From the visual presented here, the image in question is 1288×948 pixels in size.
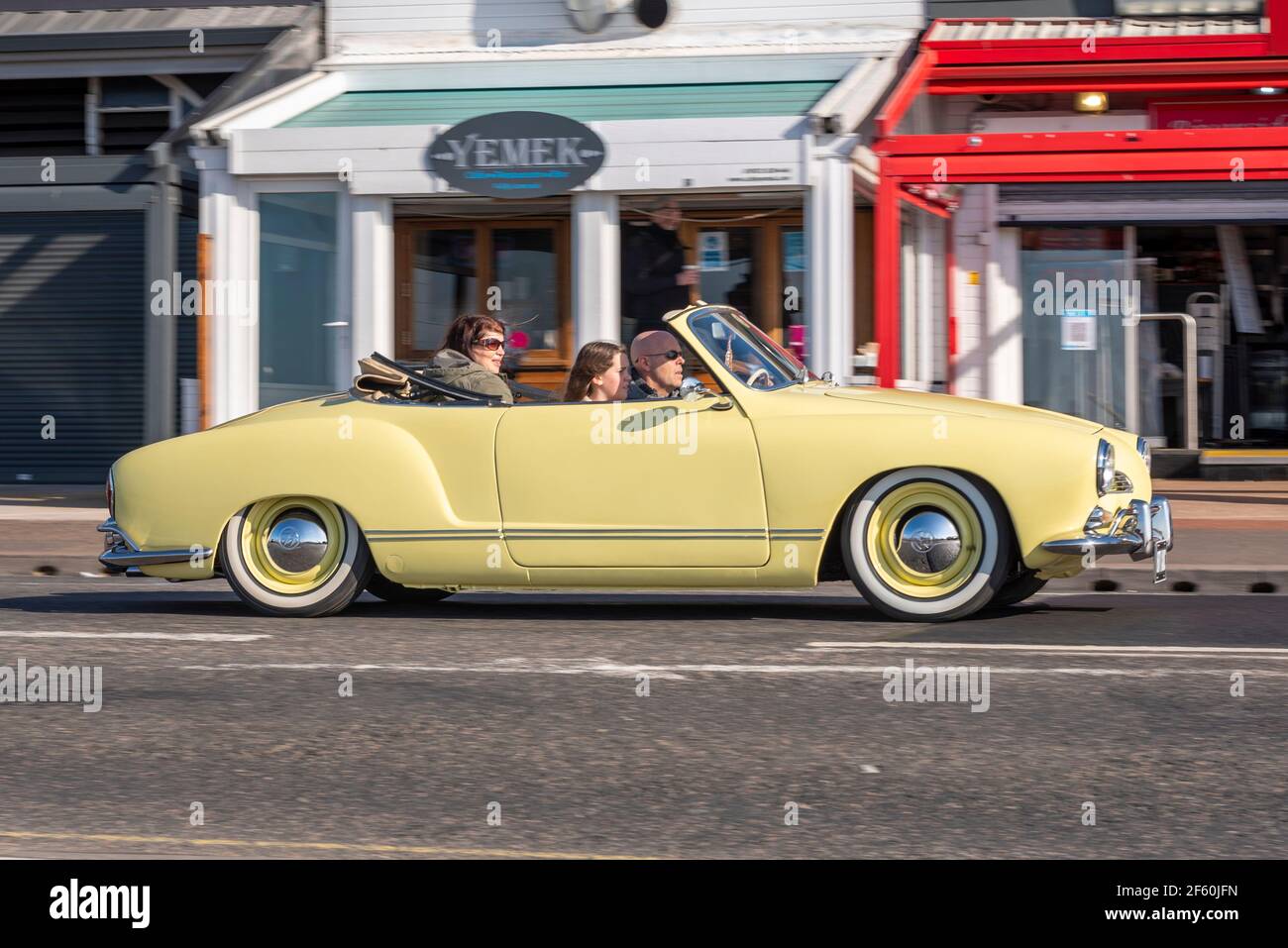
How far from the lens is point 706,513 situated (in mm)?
7746

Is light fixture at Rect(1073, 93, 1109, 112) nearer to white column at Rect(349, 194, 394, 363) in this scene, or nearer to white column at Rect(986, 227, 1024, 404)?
white column at Rect(986, 227, 1024, 404)

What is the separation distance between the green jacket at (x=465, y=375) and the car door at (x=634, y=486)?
30cm

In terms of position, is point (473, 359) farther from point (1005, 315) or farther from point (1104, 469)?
point (1005, 315)

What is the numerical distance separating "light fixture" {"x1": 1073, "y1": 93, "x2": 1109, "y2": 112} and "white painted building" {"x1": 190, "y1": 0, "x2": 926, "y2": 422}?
164cm

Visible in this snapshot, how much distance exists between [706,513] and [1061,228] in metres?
10.5

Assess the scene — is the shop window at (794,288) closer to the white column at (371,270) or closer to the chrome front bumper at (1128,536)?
the white column at (371,270)

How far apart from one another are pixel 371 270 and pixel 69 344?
4378 millimetres

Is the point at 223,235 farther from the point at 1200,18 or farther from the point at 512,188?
the point at 1200,18

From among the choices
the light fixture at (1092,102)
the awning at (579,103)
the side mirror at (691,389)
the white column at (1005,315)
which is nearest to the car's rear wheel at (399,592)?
the side mirror at (691,389)

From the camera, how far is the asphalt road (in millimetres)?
4332

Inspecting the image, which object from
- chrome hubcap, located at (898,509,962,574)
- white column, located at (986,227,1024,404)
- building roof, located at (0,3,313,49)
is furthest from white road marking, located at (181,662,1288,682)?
building roof, located at (0,3,313,49)

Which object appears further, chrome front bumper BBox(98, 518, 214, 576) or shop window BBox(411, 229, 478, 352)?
shop window BBox(411, 229, 478, 352)

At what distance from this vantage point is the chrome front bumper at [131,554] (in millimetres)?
8258
